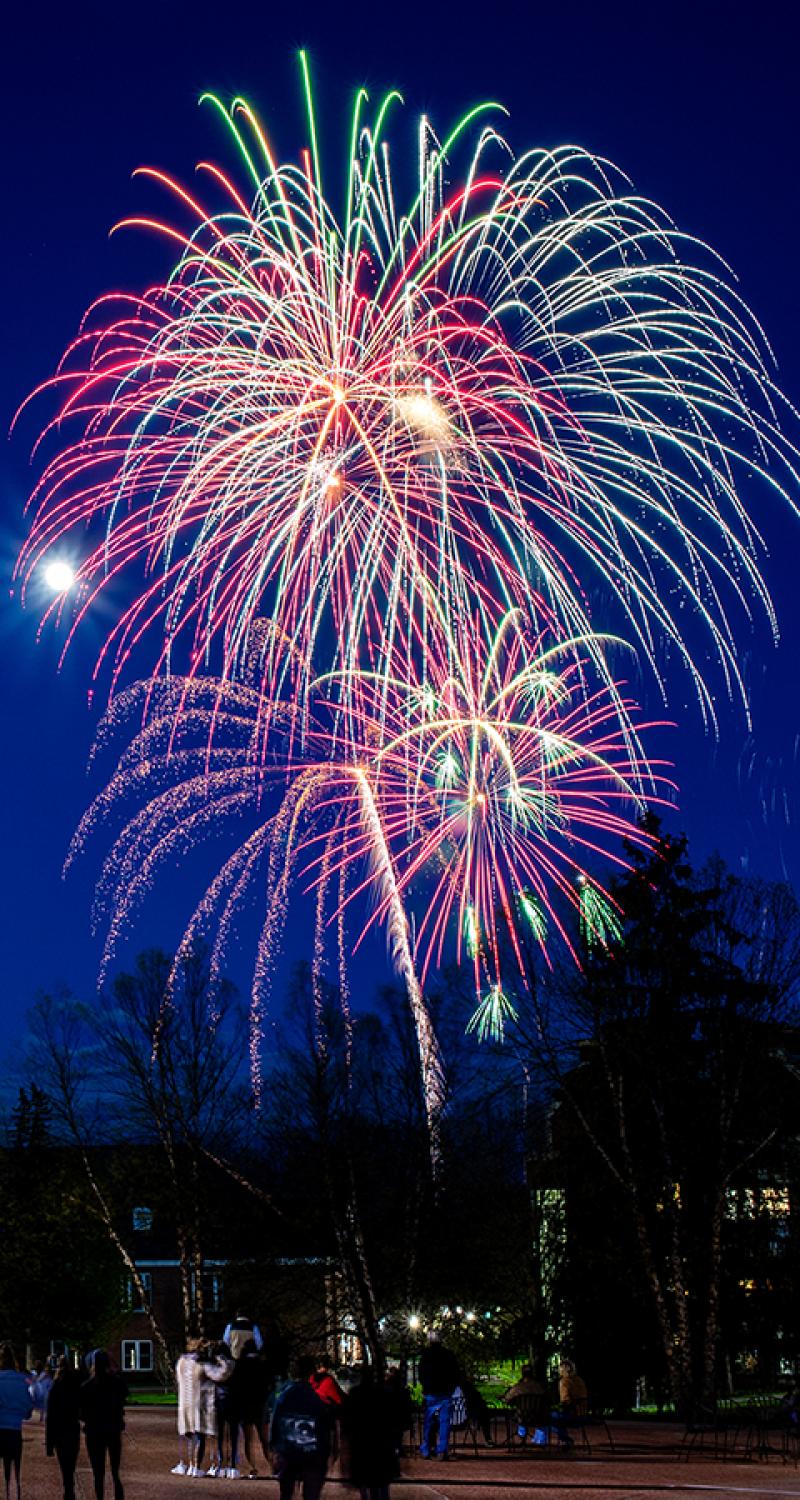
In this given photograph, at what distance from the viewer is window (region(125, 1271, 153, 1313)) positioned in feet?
207

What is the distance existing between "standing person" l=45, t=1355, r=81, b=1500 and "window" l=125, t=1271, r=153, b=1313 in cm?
4573

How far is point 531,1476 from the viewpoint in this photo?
64.6 ft

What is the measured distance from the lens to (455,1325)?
3953cm

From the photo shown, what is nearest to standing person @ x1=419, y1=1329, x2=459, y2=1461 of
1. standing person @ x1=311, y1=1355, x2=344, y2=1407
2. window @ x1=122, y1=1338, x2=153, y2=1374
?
standing person @ x1=311, y1=1355, x2=344, y2=1407

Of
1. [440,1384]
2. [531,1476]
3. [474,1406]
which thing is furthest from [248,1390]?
[474,1406]

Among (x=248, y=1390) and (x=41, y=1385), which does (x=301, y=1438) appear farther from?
(x=41, y=1385)

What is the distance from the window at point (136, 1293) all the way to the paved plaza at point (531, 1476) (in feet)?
126

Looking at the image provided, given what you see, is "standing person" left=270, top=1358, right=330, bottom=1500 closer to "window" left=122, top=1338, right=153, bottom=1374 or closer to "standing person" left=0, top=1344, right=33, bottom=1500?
"standing person" left=0, top=1344, right=33, bottom=1500

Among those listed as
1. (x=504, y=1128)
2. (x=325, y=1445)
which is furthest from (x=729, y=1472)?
(x=504, y=1128)

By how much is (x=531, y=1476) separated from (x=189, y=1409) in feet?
13.8

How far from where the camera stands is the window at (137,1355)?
69.9 metres

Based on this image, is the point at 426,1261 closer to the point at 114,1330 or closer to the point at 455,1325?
the point at 455,1325

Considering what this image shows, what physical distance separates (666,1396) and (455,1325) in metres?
5.72

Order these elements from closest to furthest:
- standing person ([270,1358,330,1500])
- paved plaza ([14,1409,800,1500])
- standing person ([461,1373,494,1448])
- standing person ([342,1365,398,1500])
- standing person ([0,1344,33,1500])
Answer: standing person ([270,1358,330,1500])
standing person ([342,1365,398,1500])
standing person ([0,1344,33,1500])
paved plaza ([14,1409,800,1500])
standing person ([461,1373,494,1448])
